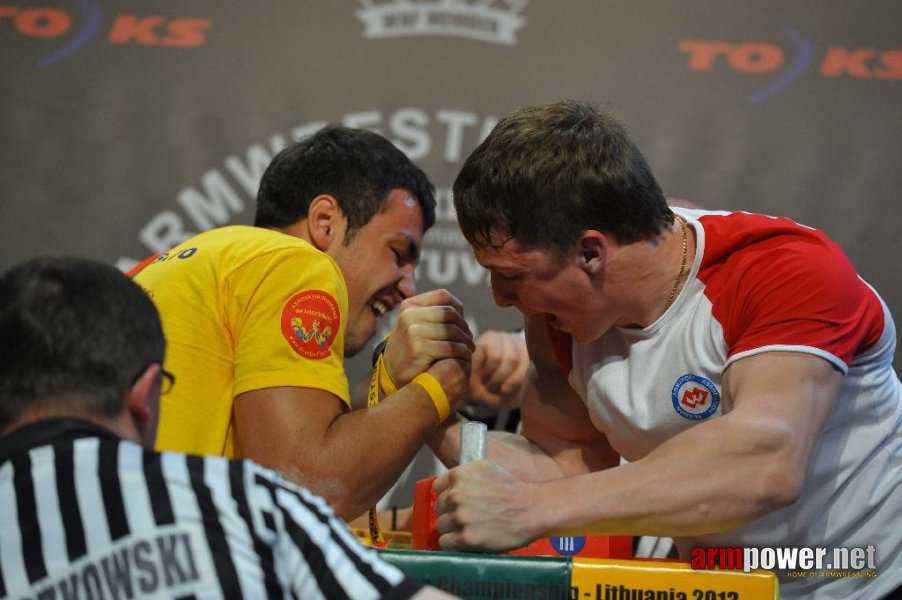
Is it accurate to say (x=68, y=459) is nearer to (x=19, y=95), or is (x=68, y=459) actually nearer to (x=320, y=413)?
(x=320, y=413)

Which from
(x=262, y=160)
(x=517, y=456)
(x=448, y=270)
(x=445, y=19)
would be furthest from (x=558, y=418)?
(x=445, y=19)

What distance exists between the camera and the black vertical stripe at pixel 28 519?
0.94 metres

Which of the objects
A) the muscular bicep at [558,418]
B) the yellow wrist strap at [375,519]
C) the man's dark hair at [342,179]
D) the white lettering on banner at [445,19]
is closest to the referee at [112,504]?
the yellow wrist strap at [375,519]

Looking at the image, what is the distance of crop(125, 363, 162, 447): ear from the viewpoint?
40.4 inches

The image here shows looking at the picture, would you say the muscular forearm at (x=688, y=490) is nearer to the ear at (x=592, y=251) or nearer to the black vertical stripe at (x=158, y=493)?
the ear at (x=592, y=251)

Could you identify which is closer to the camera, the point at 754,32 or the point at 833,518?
the point at 833,518

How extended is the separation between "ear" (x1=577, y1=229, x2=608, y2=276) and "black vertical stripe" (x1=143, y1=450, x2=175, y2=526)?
834 mm

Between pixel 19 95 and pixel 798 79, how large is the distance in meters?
2.23

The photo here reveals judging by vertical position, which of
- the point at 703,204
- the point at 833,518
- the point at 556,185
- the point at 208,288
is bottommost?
the point at 833,518

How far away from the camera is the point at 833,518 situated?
5.37ft

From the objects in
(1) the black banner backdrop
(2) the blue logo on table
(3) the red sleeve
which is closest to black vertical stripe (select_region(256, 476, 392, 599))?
(3) the red sleeve

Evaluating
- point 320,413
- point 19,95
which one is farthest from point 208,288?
point 19,95

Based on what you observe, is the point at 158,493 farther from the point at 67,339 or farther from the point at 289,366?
the point at 289,366

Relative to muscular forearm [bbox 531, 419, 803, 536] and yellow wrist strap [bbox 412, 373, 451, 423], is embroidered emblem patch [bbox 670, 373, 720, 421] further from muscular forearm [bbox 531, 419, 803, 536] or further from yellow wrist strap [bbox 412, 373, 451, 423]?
yellow wrist strap [bbox 412, 373, 451, 423]
